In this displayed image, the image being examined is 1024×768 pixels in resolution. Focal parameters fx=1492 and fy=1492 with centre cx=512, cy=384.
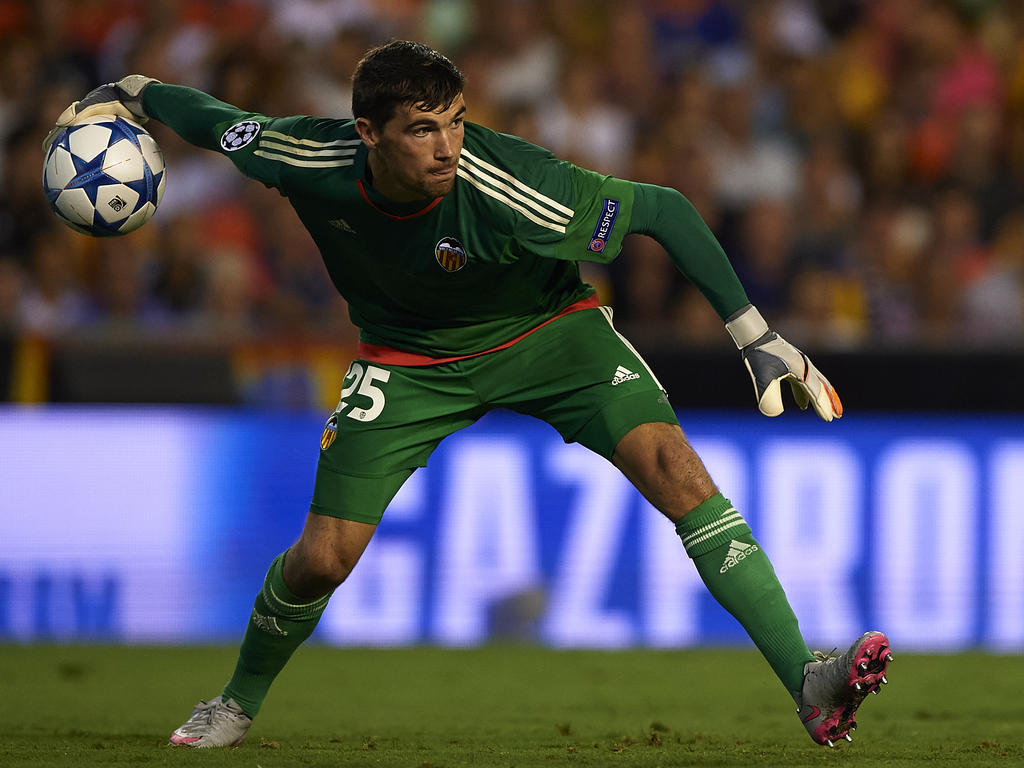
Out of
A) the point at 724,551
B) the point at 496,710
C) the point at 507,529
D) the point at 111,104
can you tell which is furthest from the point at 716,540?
the point at 507,529

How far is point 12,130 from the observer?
31.0 ft

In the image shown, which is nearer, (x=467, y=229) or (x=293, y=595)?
(x=467, y=229)

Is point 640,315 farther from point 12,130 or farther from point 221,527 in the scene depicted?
point 12,130

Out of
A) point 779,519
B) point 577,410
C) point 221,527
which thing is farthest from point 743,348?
point 221,527

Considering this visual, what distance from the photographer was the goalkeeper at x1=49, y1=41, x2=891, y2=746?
4340 mm

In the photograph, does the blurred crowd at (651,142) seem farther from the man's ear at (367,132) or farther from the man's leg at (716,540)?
the man's ear at (367,132)

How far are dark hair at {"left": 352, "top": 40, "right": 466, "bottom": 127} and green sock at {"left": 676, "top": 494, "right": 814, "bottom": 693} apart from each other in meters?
1.48

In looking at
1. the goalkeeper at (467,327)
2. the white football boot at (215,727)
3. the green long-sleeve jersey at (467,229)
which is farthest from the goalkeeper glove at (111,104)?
the white football boot at (215,727)

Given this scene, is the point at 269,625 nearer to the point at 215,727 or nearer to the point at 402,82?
the point at 215,727

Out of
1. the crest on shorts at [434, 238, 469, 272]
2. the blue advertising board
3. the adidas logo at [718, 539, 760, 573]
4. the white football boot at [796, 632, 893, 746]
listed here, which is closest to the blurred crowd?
the blue advertising board

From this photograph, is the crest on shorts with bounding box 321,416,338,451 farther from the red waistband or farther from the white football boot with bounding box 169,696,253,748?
the white football boot with bounding box 169,696,253,748

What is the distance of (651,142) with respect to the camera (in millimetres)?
9750

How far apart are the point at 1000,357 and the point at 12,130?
6.14 m

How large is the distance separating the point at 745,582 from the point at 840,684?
0.44m
